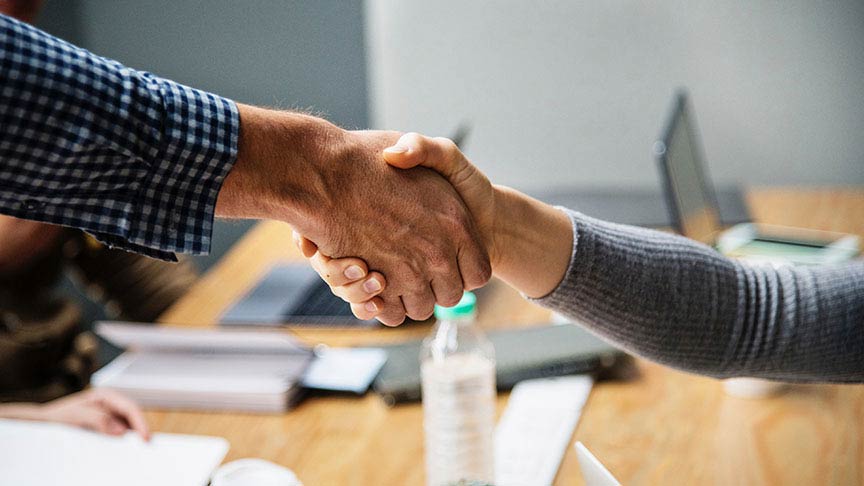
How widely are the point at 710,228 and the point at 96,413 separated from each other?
50.8 inches

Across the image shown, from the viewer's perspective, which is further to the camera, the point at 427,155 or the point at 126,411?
the point at 126,411

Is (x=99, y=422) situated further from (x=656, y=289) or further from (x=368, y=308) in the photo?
(x=656, y=289)

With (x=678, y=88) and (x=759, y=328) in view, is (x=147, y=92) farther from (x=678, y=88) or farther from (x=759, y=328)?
(x=678, y=88)

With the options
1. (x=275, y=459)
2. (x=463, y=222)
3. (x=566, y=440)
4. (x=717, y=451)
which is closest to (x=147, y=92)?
(x=463, y=222)

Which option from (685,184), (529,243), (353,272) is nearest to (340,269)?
(353,272)

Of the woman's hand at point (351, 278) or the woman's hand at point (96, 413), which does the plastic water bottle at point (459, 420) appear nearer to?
the woman's hand at point (351, 278)

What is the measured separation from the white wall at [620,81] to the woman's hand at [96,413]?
176 cm

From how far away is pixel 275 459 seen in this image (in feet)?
4.03

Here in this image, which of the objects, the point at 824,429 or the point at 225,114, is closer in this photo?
the point at 225,114

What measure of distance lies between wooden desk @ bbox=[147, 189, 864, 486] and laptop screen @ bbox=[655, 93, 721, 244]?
401 millimetres

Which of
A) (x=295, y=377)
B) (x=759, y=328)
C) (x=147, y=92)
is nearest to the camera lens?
(x=147, y=92)

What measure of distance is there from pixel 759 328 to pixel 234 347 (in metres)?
0.75

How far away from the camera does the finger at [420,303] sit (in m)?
1.17

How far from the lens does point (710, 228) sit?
1976mm
